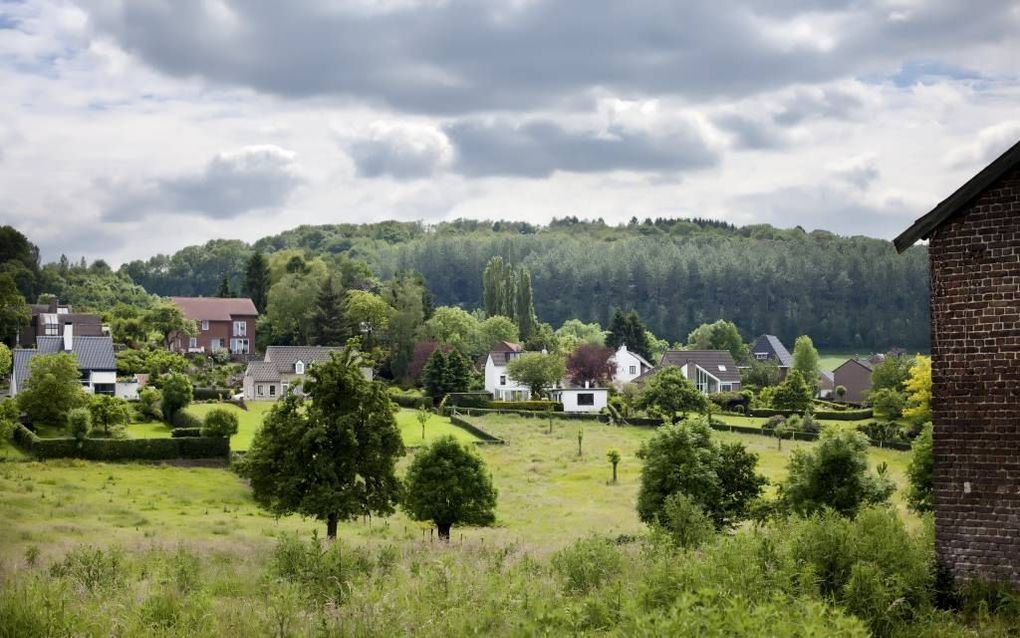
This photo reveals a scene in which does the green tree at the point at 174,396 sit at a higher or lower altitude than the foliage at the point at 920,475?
higher

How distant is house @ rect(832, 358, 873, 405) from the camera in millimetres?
98062

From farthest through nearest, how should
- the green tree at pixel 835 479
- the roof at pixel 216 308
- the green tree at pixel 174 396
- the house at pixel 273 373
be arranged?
the roof at pixel 216 308
the house at pixel 273 373
the green tree at pixel 174 396
the green tree at pixel 835 479

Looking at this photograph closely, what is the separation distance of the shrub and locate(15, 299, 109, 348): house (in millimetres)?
70976

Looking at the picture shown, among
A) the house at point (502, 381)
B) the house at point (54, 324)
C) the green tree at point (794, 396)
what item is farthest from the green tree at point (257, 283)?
the green tree at point (794, 396)

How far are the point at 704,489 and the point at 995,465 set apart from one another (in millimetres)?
18362

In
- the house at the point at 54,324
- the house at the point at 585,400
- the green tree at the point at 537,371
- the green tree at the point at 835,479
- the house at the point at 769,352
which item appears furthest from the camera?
the house at the point at 769,352

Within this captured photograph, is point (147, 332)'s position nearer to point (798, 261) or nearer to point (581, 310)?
point (581, 310)

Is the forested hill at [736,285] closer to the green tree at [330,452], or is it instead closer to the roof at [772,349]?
the roof at [772,349]

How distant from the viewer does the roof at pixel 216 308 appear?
109m

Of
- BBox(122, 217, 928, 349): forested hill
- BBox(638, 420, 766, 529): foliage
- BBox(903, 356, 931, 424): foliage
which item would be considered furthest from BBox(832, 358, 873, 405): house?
BBox(638, 420, 766, 529): foliage

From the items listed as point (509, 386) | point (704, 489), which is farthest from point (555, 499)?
point (509, 386)

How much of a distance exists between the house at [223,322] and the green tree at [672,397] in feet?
160

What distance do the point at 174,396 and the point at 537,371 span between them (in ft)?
111

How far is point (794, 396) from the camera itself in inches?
3056
